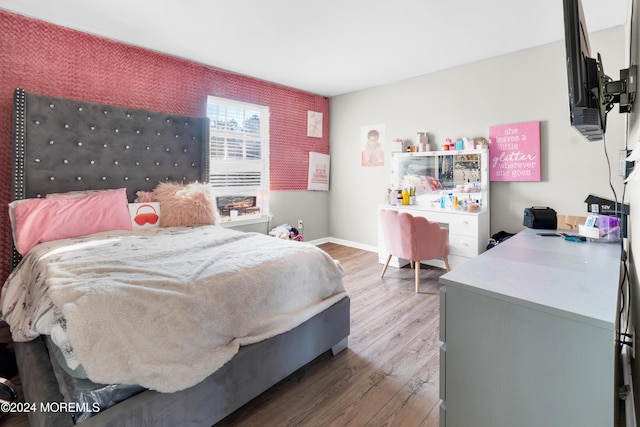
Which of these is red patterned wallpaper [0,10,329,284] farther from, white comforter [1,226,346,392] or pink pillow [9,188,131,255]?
white comforter [1,226,346,392]

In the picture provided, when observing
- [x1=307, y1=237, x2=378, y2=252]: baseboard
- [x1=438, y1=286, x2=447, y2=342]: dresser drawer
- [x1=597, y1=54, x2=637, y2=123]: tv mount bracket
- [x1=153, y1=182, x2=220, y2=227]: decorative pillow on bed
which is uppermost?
[x1=597, y1=54, x2=637, y2=123]: tv mount bracket

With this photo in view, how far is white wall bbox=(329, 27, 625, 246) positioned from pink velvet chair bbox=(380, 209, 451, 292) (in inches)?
35.7

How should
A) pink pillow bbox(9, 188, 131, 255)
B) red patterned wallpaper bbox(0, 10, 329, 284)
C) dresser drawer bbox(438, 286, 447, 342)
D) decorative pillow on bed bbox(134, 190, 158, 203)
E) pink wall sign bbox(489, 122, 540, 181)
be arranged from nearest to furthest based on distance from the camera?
dresser drawer bbox(438, 286, 447, 342) < pink pillow bbox(9, 188, 131, 255) < red patterned wallpaper bbox(0, 10, 329, 284) < decorative pillow on bed bbox(134, 190, 158, 203) < pink wall sign bbox(489, 122, 540, 181)

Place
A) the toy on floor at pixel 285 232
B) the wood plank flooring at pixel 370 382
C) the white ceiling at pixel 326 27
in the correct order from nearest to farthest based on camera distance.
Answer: the wood plank flooring at pixel 370 382 → the white ceiling at pixel 326 27 → the toy on floor at pixel 285 232

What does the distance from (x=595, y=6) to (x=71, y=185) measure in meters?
4.44

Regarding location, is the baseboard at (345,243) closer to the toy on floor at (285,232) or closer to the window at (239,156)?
the toy on floor at (285,232)

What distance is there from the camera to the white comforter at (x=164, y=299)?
107cm

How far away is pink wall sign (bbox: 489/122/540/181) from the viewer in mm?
3053

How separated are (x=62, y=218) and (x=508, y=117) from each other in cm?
419

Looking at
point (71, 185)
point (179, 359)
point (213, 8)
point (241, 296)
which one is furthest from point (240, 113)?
point (179, 359)

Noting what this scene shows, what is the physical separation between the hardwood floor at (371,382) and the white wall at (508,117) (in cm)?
169

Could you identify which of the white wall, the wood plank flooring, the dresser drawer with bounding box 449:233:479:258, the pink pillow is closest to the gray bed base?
the wood plank flooring

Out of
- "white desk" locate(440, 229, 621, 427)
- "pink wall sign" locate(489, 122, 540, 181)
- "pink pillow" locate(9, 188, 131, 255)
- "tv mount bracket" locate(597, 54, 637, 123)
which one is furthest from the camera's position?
"pink wall sign" locate(489, 122, 540, 181)

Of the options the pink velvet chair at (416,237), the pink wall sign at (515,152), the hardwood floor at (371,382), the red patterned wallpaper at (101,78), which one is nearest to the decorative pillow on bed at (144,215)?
the red patterned wallpaper at (101,78)
